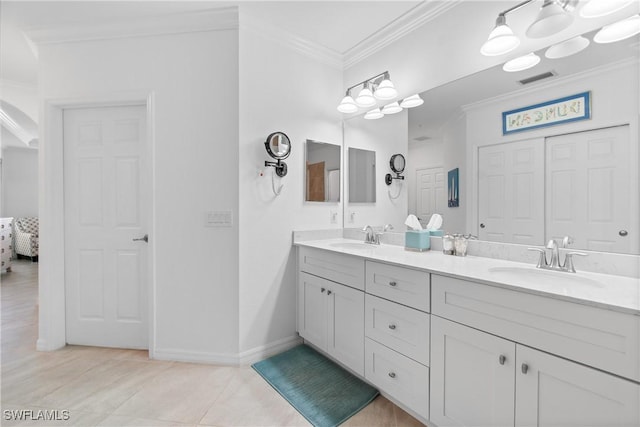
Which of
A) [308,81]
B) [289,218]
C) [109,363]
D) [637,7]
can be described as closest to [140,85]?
[308,81]

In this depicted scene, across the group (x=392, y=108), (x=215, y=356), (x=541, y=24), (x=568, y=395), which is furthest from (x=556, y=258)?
(x=215, y=356)

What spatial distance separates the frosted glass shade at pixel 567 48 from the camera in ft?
4.68

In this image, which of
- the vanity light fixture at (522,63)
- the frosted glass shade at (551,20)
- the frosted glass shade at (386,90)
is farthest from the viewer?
the frosted glass shade at (386,90)

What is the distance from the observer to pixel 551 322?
104 cm

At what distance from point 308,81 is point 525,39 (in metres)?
1.60

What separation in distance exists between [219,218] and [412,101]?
173cm

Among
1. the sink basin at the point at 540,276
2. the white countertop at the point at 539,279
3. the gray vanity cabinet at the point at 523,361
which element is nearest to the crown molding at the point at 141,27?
the white countertop at the point at 539,279

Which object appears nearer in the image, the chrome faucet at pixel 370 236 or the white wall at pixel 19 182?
the chrome faucet at pixel 370 236

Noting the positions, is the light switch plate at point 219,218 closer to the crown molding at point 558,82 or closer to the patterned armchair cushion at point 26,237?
the crown molding at point 558,82

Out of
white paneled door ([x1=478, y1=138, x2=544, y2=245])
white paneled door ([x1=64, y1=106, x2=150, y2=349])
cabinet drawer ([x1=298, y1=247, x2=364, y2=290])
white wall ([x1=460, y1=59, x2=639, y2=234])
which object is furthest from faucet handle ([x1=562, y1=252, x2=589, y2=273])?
white paneled door ([x1=64, y1=106, x2=150, y2=349])

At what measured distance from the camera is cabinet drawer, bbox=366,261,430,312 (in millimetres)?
1479

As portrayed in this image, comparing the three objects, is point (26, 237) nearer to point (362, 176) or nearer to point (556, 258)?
point (362, 176)

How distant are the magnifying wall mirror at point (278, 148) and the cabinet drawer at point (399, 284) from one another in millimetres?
1072

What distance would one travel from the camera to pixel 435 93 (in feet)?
6.88
